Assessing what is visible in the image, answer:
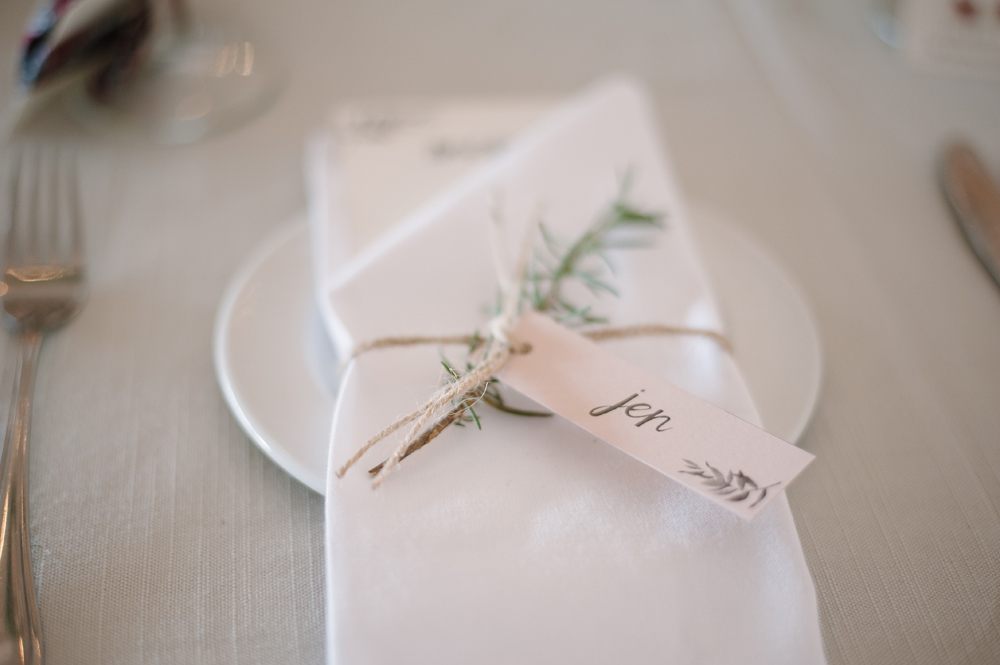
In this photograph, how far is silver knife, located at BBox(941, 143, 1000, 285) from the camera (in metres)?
0.57

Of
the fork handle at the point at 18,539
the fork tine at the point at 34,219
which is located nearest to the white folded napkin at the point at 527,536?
the fork handle at the point at 18,539

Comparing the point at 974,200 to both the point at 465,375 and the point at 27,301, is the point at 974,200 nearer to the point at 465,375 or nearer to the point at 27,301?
the point at 465,375

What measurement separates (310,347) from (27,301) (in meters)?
0.23

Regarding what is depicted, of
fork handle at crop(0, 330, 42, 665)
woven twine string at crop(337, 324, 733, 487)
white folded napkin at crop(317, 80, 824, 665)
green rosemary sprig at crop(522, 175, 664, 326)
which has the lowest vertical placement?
fork handle at crop(0, 330, 42, 665)

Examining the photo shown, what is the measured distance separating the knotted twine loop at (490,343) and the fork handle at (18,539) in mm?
188

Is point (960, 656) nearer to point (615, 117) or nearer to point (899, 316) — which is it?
point (899, 316)

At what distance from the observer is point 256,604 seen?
1.24 ft

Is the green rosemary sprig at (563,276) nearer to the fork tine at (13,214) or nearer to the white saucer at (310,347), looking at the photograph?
the white saucer at (310,347)

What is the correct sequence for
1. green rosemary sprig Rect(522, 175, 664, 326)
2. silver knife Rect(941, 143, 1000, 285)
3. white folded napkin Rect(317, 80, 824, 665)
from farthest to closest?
silver knife Rect(941, 143, 1000, 285)
green rosemary sprig Rect(522, 175, 664, 326)
white folded napkin Rect(317, 80, 824, 665)

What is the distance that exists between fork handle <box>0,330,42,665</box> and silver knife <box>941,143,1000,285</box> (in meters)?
0.77

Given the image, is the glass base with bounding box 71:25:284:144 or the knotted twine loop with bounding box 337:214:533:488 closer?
the knotted twine loop with bounding box 337:214:533:488

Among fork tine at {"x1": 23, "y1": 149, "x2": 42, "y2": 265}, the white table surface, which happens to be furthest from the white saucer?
fork tine at {"x1": 23, "y1": 149, "x2": 42, "y2": 265}

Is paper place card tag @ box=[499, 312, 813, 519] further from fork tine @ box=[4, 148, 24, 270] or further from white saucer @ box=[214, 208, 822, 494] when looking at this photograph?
fork tine @ box=[4, 148, 24, 270]

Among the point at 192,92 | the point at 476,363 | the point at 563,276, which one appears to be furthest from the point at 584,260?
the point at 192,92
